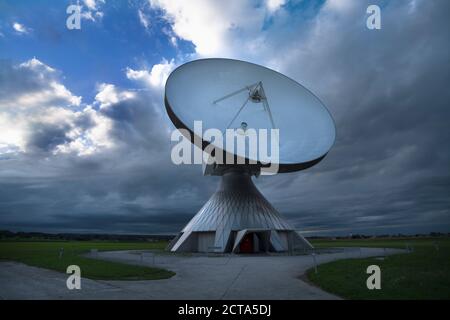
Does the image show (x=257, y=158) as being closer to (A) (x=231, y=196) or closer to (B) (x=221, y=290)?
(A) (x=231, y=196)

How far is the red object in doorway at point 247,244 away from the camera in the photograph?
37.7 m

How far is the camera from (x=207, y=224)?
3869cm

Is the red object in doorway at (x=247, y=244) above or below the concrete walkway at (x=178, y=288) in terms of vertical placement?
below

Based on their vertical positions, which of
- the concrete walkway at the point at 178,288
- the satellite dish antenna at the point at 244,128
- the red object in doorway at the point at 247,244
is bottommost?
the red object in doorway at the point at 247,244

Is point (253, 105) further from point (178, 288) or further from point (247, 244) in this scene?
point (178, 288)

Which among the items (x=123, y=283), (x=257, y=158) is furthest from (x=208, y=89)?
(x=123, y=283)

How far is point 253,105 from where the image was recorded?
3719 cm

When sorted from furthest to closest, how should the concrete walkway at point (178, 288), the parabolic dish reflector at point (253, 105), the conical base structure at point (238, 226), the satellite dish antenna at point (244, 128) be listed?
the conical base structure at point (238, 226)
the satellite dish antenna at point (244, 128)
the parabolic dish reflector at point (253, 105)
the concrete walkway at point (178, 288)

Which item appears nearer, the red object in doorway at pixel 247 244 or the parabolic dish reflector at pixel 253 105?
the parabolic dish reflector at pixel 253 105

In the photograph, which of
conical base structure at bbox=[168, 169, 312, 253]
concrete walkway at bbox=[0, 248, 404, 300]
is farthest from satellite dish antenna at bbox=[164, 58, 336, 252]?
concrete walkway at bbox=[0, 248, 404, 300]

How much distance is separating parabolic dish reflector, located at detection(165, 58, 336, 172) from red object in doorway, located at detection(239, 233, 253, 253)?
31.4ft

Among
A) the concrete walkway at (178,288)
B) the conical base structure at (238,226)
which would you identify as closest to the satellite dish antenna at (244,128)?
the conical base structure at (238,226)

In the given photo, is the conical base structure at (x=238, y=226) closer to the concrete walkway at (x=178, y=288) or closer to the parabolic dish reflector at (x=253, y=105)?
the parabolic dish reflector at (x=253, y=105)
